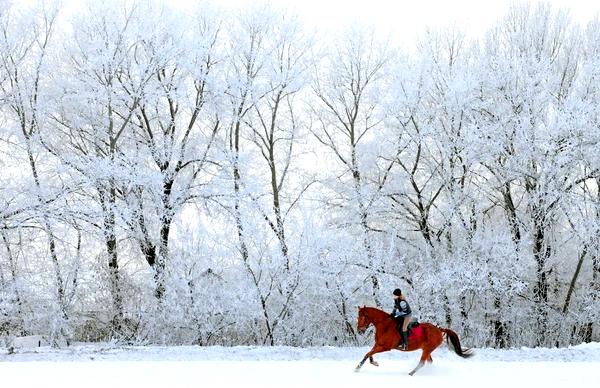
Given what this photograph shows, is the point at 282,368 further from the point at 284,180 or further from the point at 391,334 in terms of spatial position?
the point at 284,180

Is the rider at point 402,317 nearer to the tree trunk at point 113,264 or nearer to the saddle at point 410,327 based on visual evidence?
the saddle at point 410,327

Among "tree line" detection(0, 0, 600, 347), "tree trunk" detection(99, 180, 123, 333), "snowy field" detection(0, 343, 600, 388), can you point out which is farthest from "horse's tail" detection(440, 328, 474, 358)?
"tree trunk" detection(99, 180, 123, 333)

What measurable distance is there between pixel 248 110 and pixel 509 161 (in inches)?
401

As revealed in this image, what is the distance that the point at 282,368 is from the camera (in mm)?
13164

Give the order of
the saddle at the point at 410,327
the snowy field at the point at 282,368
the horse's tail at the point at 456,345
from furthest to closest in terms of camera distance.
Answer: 1. the horse's tail at the point at 456,345
2. the saddle at the point at 410,327
3. the snowy field at the point at 282,368

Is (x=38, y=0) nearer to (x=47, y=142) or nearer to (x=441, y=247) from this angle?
(x=47, y=142)

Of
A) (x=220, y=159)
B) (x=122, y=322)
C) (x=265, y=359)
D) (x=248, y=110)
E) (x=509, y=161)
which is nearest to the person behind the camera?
(x=265, y=359)

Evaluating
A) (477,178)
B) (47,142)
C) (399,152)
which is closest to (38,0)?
(47,142)

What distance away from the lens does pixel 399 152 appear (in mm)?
25109

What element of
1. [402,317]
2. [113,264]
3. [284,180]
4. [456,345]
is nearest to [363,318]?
[402,317]

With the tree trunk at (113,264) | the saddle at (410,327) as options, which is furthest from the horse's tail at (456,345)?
the tree trunk at (113,264)

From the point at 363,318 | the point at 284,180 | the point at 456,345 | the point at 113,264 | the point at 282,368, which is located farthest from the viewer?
the point at 284,180

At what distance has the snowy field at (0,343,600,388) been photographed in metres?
11.3

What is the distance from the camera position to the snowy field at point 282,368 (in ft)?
37.0
